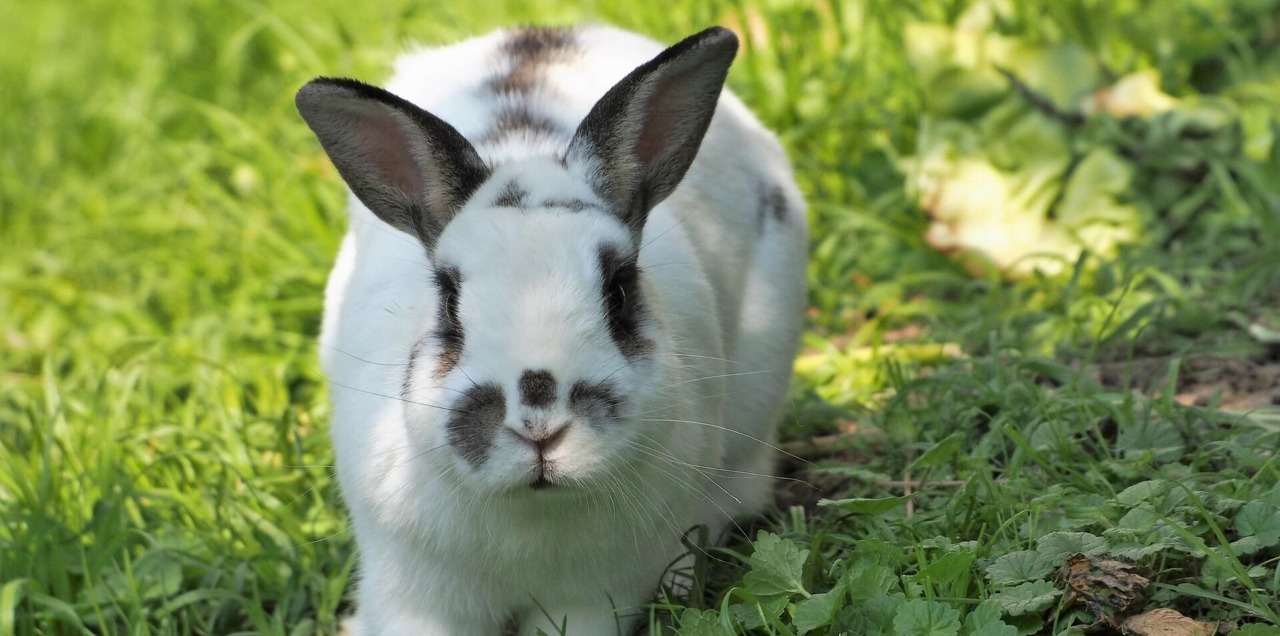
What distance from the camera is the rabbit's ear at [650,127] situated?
351 cm

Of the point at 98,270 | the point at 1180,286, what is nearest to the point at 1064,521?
the point at 1180,286

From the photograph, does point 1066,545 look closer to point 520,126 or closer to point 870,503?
point 870,503

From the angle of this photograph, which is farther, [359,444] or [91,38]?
[91,38]

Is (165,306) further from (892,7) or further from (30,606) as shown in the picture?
(892,7)

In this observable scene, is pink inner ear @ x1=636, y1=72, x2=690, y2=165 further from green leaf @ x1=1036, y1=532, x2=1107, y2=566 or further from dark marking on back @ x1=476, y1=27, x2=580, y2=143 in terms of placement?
green leaf @ x1=1036, y1=532, x2=1107, y2=566

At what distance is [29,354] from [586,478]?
3.87m

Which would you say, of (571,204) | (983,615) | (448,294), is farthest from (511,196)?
(983,615)

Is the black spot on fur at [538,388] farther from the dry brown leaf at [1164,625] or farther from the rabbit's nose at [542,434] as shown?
the dry brown leaf at [1164,625]

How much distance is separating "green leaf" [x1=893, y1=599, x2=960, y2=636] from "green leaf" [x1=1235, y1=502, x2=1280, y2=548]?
0.72 m

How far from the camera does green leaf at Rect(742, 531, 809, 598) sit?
335 centimetres

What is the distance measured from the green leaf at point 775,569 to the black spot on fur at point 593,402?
0.56 m

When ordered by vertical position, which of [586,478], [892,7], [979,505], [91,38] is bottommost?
[979,505]

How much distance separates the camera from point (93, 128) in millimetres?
7574

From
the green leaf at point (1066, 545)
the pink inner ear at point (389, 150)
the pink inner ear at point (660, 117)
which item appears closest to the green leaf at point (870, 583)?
the green leaf at point (1066, 545)
